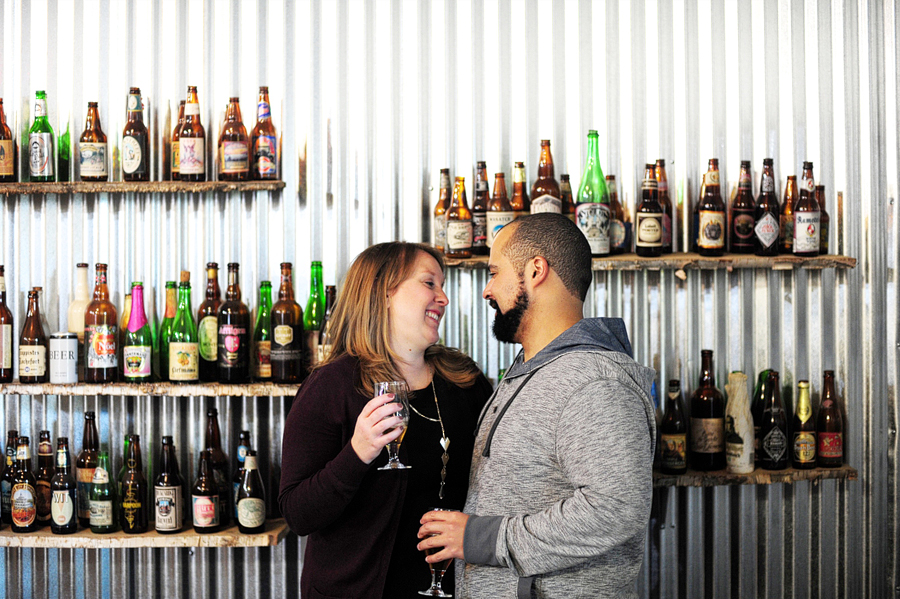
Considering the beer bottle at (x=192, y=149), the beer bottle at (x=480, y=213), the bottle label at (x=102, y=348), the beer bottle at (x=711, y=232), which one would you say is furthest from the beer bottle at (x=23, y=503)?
the beer bottle at (x=711, y=232)

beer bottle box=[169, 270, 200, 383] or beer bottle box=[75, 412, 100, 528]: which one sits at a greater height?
beer bottle box=[169, 270, 200, 383]

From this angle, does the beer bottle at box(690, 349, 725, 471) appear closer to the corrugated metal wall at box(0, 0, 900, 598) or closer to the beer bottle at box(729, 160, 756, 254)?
the corrugated metal wall at box(0, 0, 900, 598)

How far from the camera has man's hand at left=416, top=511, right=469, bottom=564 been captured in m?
1.36

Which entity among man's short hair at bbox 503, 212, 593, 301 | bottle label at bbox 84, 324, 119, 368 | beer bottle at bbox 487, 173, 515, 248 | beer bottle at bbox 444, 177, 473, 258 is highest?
beer bottle at bbox 487, 173, 515, 248

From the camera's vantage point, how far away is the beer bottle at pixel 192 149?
2400 millimetres

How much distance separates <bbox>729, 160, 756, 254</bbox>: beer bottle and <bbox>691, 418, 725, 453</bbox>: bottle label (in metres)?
0.55

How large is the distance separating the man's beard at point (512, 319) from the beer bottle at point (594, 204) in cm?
88

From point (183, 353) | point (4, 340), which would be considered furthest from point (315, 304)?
point (4, 340)

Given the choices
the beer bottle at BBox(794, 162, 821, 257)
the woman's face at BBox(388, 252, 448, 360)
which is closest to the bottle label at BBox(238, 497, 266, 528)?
the woman's face at BBox(388, 252, 448, 360)

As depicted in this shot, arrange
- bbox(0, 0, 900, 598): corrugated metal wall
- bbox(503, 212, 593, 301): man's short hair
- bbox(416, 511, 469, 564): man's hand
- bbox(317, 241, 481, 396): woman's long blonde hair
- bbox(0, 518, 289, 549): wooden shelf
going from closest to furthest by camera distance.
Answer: bbox(416, 511, 469, 564): man's hand < bbox(503, 212, 593, 301): man's short hair < bbox(317, 241, 481, 396): woman's long blonde hair < bbox(0, 518, 289, 549): wooden shelf < bbox(0, 0, 900, 598): corrugated metal wall

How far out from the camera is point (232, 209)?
2.61 meters

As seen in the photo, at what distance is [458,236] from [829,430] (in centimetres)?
140

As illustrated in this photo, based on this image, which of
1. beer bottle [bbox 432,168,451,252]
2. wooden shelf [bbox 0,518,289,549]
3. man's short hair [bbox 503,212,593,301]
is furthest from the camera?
beer bottle [bbox 432,168,451,252]

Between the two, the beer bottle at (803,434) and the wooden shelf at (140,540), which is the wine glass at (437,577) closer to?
the wooden shelf at (140,540)
